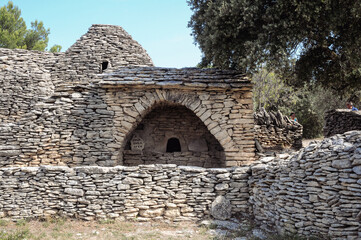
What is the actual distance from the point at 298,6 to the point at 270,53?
5.17ft

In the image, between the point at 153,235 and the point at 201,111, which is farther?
the point at 201,111

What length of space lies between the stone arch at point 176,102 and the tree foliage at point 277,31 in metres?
2.06

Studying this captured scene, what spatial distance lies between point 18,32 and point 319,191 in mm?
25158

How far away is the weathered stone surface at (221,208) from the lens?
6559mm

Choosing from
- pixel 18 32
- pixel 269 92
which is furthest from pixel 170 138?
pixel 18 32

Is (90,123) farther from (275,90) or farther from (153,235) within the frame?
(275,90)

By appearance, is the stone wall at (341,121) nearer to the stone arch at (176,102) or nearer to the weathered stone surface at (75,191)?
the stone arch at (176,102)

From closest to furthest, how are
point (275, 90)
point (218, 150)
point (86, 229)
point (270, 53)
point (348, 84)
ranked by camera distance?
point (86, 229) → point (270, 53) → point (218, 150) → point (348, 84) → point (275, 90)

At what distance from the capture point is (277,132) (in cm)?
1182

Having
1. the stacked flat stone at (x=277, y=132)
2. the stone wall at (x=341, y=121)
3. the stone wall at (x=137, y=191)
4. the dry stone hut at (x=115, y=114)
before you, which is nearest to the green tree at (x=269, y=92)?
the stone wall at (x=341, y=121)

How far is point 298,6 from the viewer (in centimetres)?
869

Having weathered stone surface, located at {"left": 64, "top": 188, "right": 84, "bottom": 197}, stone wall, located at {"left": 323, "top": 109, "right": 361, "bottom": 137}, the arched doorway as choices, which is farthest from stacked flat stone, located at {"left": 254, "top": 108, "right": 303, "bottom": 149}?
weathered stone surface, located at {"left": 64, "top": 188, "right": 84, "bottom": 197}

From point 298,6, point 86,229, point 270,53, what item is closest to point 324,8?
point 298,6

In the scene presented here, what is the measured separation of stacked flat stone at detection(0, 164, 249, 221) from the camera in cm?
673
